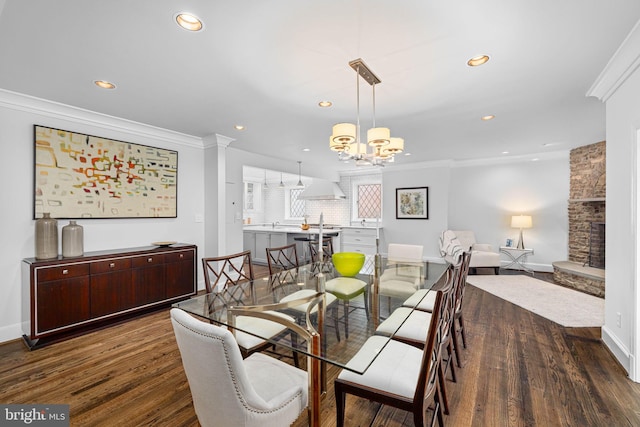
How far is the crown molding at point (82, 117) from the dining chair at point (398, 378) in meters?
3.83

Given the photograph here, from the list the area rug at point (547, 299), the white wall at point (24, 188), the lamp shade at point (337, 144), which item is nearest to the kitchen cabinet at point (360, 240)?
the area rug at point (547, 299)

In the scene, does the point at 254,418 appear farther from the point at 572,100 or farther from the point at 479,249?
the point at 479,249

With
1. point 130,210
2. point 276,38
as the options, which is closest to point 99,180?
point 130,210

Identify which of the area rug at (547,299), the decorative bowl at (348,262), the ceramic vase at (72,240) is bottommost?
the area rug at (547,299)

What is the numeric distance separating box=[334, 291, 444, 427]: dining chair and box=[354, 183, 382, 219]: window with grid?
19.7 feet

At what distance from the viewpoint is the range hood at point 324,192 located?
689 cm

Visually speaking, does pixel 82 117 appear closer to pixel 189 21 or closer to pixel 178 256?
pixel 178 256

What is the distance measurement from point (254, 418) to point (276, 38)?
2088mm

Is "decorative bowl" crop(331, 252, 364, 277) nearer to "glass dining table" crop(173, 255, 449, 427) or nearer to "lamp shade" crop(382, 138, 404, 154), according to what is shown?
"glass dining table" crop(173, 255, 449, 427)

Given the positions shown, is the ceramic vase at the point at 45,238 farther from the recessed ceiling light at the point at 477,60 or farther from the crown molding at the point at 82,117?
the recessed ceiling light at the point at 477,60

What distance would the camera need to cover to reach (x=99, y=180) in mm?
3350

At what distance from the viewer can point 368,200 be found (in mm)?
7613

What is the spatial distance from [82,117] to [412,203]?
5926mm

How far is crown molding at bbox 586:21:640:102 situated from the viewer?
1865 millimetres
